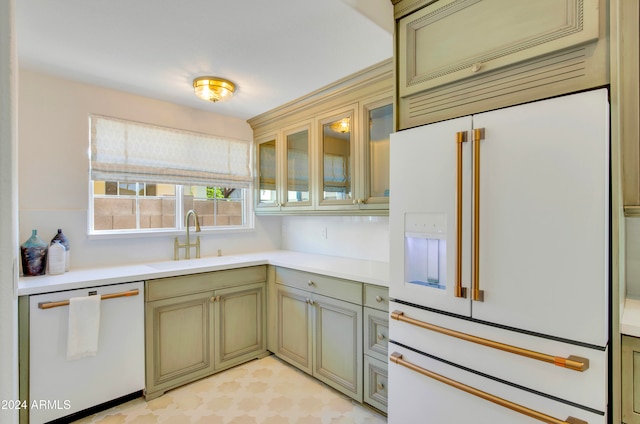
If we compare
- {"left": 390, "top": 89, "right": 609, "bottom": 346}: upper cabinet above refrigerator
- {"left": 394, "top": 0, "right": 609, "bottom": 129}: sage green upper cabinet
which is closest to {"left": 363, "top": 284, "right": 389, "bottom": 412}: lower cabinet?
{"left": 390, "top": 89, "right": 609, "bottom": 346}: upper cabinet above refrigerator

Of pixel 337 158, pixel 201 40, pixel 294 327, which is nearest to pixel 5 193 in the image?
pixel 201 40

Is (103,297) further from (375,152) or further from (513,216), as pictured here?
(513,216)

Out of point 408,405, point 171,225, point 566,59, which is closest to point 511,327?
point 408,405

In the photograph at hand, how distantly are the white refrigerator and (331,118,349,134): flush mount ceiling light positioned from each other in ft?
3.04

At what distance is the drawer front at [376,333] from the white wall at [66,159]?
189 centimetres

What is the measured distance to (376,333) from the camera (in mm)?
1995

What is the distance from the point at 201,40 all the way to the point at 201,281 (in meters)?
1.67

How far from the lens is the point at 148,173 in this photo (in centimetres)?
270

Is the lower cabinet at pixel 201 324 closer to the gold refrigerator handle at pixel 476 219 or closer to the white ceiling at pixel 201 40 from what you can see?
the white ceiling at pixel 201 40

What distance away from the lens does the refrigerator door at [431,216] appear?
4.45 ft

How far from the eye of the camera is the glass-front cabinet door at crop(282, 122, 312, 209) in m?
2.81

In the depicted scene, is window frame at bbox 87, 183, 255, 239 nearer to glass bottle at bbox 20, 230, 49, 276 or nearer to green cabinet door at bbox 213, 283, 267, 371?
glass bottle at bbox 20, 230, 49, 276

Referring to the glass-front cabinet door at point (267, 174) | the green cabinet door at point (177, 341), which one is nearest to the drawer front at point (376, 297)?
the green cabinet door at point (177, 341)

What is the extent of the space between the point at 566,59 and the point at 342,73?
139 cm
